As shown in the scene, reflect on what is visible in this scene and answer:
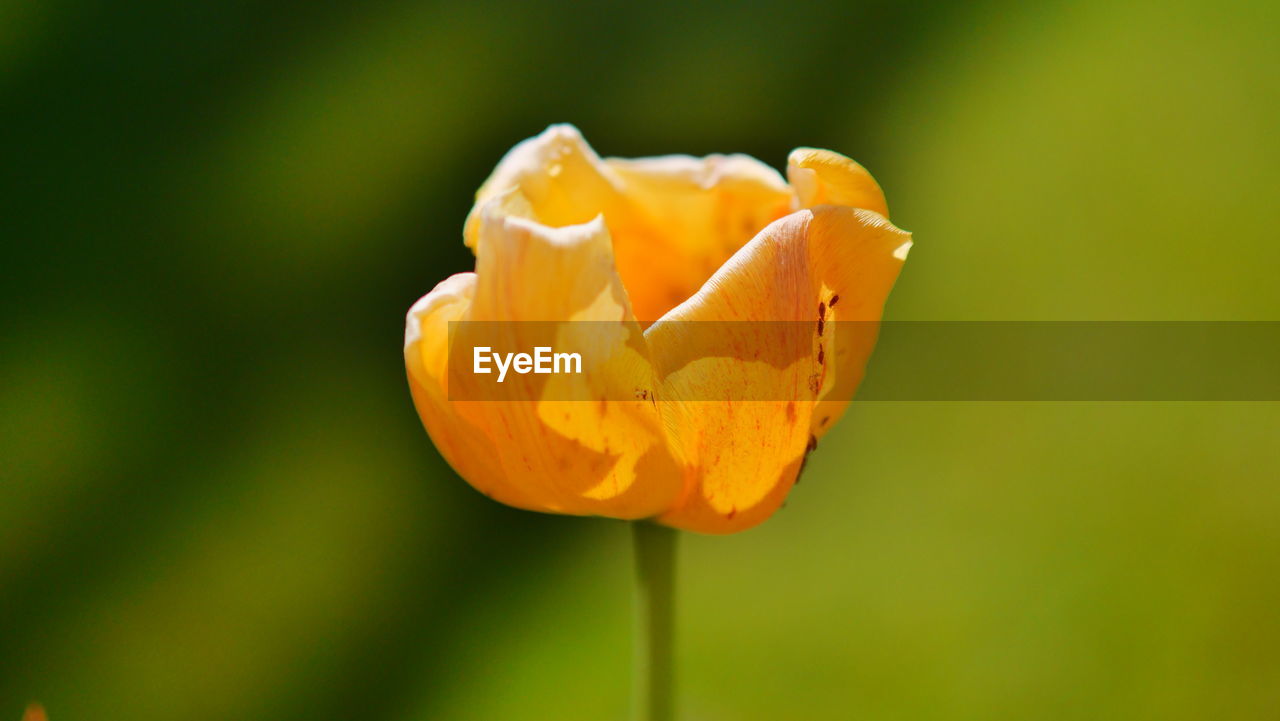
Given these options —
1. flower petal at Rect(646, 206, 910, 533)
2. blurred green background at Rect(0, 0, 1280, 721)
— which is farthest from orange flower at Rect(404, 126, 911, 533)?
blurred green background at Rect(0, 0, 1280, 721)

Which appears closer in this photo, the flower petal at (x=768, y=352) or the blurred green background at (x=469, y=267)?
the flower petal at (x=768, y=352)

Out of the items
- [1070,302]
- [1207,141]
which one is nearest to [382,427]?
[1070,302]

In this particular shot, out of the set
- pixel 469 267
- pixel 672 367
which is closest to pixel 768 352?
pixel 672 367

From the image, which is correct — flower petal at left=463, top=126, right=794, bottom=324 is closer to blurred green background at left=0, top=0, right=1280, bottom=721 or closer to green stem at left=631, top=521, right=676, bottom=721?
green stem at left=631, top=521, right=676, bottom=721

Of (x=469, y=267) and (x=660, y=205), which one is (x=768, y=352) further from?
(x=469, y=267)

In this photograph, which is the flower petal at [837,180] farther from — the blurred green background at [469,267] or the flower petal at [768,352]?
the blurred green background at [469,267]

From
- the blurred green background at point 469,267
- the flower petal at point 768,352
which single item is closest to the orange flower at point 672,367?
the flower petal at point 768,352

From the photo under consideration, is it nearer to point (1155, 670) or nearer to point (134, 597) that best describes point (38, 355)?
point (134, 597)
